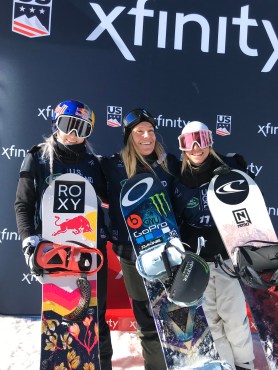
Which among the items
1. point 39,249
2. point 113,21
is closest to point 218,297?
point 39,249

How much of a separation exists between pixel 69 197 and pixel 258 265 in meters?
1.14

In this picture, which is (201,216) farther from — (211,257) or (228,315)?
(228,315)

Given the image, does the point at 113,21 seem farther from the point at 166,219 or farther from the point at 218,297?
the point at 218,297

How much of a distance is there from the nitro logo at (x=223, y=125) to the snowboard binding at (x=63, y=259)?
6.16ft

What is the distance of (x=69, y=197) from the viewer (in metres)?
2.44

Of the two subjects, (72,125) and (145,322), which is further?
(145,322)

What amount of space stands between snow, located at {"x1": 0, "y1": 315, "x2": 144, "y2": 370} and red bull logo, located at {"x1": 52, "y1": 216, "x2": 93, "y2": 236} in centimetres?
112

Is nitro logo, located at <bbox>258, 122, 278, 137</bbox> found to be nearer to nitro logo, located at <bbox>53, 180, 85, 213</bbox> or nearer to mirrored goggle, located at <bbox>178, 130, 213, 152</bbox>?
mirrored goggle, located at <bbox>178, 130, 213, 152</bbox>

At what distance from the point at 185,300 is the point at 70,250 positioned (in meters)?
0.66

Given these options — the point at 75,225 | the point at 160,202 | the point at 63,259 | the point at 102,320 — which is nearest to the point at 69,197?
the point at 75,225

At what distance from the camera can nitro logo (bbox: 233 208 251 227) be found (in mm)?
2486

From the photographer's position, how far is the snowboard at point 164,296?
2.25 meters

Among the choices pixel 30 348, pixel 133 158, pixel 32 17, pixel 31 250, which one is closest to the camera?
pixel 31 250

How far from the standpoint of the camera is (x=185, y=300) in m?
2.14
